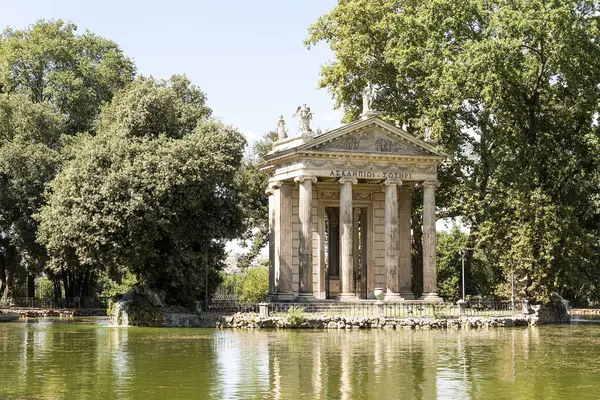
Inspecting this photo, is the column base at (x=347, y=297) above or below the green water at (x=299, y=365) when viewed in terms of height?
above

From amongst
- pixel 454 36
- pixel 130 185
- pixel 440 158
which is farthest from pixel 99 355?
pixel 454 36

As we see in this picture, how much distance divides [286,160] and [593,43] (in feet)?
56.0

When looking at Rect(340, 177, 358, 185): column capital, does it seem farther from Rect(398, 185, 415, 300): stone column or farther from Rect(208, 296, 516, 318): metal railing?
Rect(208, 296, 516, 318): metal railing

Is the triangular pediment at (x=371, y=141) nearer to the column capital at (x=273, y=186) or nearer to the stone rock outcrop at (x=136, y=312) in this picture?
the column capital at (x=273, y=186)

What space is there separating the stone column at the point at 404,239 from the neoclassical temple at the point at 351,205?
56 millimetres

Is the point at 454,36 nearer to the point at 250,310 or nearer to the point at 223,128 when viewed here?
the point at 223,128

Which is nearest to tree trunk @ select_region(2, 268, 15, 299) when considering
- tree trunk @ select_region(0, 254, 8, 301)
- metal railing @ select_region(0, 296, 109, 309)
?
tree trunk @ select_region(0, 254, 8, 301)

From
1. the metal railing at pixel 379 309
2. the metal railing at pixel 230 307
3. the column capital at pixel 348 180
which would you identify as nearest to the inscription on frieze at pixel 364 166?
the column capital at pixel 348 180

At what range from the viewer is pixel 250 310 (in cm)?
4622

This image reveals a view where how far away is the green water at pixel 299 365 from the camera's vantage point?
1877 centimetres

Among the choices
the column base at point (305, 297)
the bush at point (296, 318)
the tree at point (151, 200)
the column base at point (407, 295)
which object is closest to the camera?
the bush at point (296, 318)

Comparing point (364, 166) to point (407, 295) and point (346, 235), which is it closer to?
point (346, 235)

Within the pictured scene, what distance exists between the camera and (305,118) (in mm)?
47875

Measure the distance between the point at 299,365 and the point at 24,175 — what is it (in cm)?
3735
